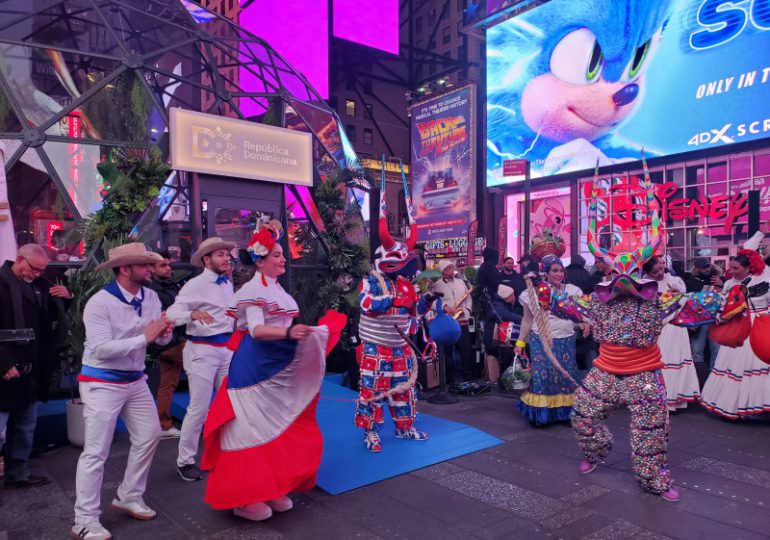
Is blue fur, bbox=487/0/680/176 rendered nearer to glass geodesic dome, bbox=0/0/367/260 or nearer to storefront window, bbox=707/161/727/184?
storefront window, bbox=707/161/727/184

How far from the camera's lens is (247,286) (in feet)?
12.3

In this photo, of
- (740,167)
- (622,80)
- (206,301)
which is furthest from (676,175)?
(206,301)

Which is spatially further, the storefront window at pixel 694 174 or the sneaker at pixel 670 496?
the storefront window at pixel 694 174

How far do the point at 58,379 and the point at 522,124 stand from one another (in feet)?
57.5

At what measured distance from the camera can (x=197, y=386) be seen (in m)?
4.63

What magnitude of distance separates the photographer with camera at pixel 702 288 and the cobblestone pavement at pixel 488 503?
2649 millimetres

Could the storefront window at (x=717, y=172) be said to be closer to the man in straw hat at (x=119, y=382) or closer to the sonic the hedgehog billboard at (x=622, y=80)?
the sonic the hedgehog billboard at (x=622, y=80)

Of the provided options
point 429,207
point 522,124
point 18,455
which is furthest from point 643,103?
point 18,455

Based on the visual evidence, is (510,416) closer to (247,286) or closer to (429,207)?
(247,286)

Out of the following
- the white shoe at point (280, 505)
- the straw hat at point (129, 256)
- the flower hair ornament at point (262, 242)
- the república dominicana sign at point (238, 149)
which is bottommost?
the white shoe at point (280, 505)

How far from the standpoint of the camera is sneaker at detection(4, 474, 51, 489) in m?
4.39

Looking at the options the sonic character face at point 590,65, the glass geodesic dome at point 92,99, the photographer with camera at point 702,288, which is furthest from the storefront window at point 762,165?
the glass geodesic dome at point 92,99

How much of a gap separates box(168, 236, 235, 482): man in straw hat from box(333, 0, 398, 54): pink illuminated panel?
22.1 metres

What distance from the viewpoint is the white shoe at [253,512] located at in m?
3.70
